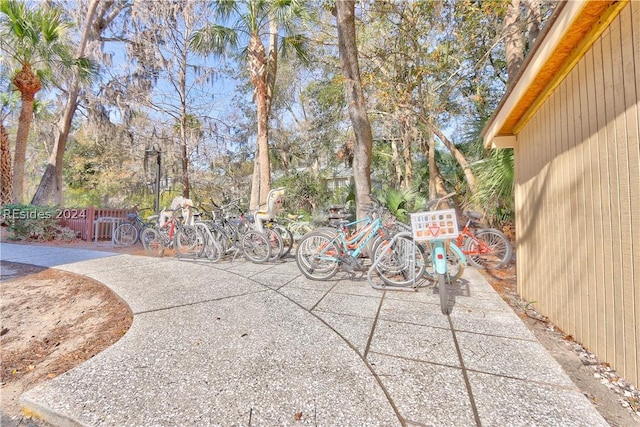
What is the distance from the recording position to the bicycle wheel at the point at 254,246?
479cm

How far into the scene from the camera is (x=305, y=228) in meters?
5.95

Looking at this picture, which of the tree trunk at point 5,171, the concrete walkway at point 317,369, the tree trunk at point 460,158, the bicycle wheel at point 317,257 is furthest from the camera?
the tree trunk at point 5,171

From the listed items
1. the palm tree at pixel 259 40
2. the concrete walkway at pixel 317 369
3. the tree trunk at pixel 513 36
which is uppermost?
the palm tree at pixel 259 40

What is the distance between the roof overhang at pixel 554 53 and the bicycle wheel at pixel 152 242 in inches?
238

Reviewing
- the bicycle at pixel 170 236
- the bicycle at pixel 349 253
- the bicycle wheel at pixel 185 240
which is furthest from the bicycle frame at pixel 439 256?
the bicycle wheel at pixel 185 240

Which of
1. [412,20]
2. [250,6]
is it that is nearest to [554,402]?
[412,20]

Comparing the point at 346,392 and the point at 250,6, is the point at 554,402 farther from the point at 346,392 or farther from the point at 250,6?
the point at 250,6

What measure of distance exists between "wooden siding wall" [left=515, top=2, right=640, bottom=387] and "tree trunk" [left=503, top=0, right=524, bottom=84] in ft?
10.1

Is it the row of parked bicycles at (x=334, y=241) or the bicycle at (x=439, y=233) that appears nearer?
the bicycle at (x=439, y=233)

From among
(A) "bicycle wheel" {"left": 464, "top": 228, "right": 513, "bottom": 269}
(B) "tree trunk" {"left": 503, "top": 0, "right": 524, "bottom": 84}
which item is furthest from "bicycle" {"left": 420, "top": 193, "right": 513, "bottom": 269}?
(B) "tree trunk" {"left": 503, "top": 0, "right": 524, "bottom": 84}

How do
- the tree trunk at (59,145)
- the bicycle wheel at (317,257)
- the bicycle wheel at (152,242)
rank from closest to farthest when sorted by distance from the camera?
the bicycle wheel at (317,257)
the bicycle wheel at (152,242)
the tree trunk at (59,145)

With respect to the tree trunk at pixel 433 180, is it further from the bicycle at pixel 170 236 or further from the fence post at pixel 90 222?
the fence post at pixel 90 222

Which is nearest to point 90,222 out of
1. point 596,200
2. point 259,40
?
point 259,40

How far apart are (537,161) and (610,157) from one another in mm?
1174
